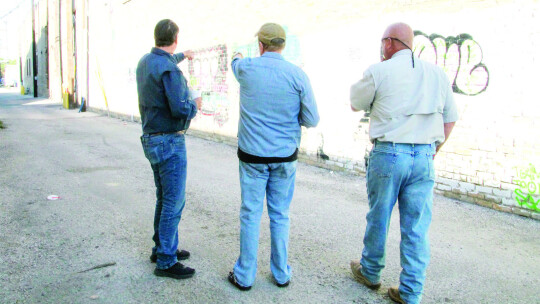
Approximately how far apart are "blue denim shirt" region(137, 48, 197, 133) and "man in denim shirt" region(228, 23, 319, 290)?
0.42 m

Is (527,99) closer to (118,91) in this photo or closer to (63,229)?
(63,229)

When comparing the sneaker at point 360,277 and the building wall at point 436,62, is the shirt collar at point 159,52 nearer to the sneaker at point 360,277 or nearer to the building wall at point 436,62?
the sneaker at point 360,277

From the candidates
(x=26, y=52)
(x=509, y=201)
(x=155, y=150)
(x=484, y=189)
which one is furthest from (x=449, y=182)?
(x=26, y=52)

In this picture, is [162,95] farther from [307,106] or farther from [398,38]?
[398,38]

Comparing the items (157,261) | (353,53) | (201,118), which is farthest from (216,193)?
(201,118)

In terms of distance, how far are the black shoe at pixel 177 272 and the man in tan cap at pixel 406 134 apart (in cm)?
150

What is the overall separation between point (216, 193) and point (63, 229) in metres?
2.20

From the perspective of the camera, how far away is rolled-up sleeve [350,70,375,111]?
2943 mm

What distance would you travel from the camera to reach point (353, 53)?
25.0 feet

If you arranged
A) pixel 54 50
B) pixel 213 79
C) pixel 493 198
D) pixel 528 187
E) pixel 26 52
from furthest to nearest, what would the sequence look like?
pixel 26 52 → pixel 54 50 → pixel 213 79 → pixel 493 198 → pixel 528 187

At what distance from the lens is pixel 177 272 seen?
340 centimetres

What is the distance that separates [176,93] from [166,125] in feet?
0.91

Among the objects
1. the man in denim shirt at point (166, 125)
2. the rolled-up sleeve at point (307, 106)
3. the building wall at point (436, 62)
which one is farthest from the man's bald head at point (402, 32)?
the building wall at point (436, 62)

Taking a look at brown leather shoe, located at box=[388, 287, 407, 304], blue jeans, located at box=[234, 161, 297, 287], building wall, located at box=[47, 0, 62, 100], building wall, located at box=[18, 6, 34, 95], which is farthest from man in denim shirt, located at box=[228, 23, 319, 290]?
building wall, located at box=[18, 6, 34, 95]
